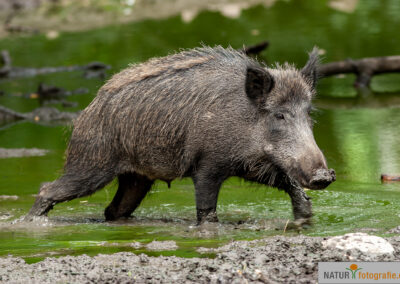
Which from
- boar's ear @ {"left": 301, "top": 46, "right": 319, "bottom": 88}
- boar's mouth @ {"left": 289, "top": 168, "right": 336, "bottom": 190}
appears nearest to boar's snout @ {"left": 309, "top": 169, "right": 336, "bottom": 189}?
boar's mouth @ {"left": 289, "top": 168, "right": 336, "bottom": 190}

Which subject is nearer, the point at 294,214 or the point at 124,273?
the point at 124,273

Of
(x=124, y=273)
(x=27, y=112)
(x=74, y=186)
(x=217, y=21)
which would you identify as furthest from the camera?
(x=217, y=21)

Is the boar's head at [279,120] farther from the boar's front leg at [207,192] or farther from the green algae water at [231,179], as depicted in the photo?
the green algae water at [231,179]

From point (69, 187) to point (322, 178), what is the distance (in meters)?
2.76

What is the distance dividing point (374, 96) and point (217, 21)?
7.42 metres

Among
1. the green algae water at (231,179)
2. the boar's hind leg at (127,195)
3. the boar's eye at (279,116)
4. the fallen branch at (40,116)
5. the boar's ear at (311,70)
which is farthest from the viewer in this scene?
the fallen branch at (40,116)

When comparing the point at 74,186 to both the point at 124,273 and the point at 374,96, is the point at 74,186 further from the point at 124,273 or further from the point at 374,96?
the point at 374,96

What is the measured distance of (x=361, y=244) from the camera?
569 centimetres

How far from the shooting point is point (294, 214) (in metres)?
7.84

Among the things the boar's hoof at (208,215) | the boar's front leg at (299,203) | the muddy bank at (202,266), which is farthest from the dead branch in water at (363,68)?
the muddy bank at (202,266)

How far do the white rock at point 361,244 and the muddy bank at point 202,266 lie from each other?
0.15ft

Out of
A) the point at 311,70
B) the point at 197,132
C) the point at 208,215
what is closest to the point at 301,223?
the point at 208,215

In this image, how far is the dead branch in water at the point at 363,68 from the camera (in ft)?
52.3

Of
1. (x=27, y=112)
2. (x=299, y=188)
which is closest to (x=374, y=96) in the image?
(x=27, y=112)
